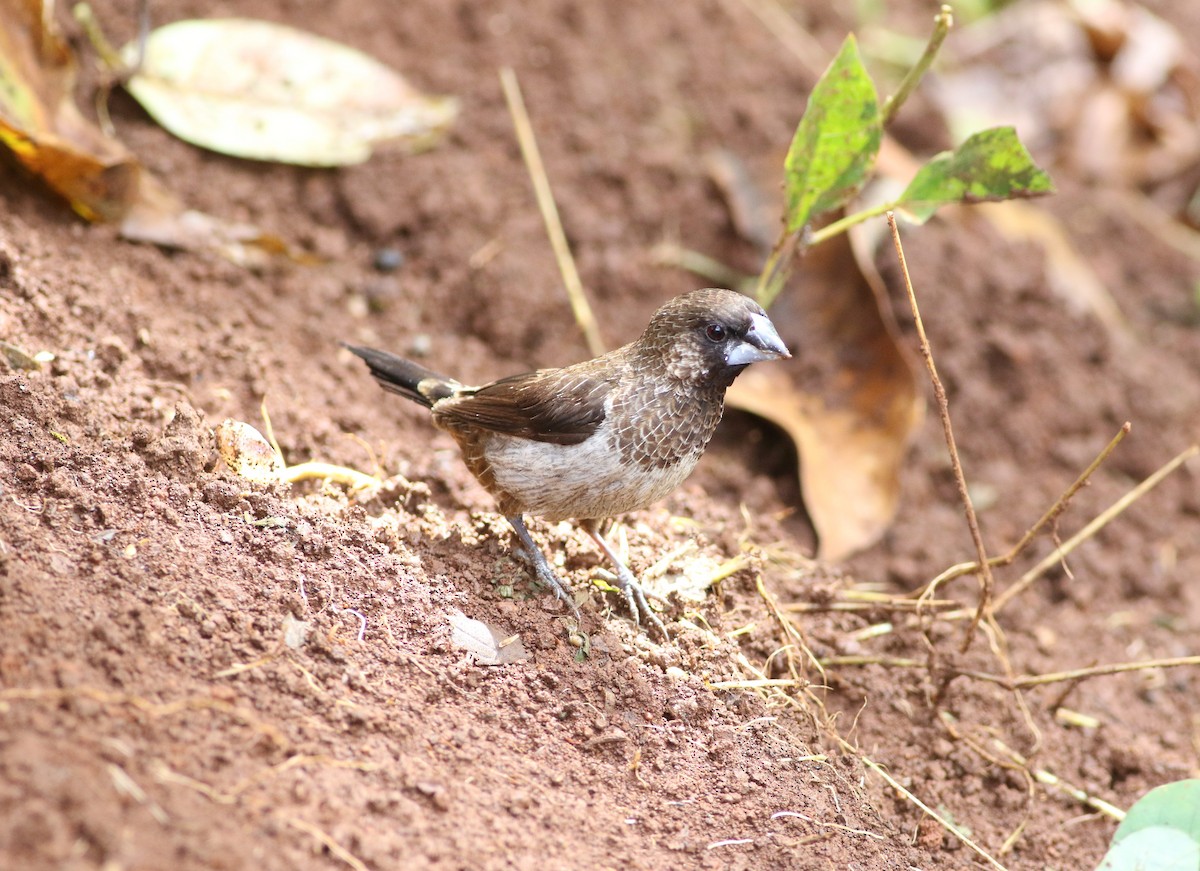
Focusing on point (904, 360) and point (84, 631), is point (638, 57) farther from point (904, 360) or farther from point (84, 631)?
point (84, 631)

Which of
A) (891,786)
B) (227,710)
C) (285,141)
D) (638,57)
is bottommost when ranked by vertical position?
(891,786)

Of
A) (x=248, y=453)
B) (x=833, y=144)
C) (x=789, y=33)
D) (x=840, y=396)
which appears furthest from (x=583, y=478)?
(x=789, y=33)

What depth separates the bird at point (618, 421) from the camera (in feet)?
10.5

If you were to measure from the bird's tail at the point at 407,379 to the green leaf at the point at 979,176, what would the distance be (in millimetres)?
1548

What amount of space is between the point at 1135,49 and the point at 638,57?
9.83ft

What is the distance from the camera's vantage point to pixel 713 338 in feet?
10.9

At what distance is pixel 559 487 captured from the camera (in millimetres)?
3207

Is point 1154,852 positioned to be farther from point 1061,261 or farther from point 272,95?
point 272,95

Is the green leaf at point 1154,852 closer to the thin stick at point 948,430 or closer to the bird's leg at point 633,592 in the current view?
the thin stick at point 948,430

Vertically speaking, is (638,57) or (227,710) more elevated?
(638,57)

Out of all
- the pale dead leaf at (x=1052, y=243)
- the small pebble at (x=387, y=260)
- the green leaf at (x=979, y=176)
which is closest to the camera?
the green leaf at (x=979, y=176)

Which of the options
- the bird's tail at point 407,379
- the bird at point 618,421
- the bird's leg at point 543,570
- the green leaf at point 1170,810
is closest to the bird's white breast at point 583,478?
the bird at point 618,421

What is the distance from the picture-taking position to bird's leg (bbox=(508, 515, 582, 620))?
3199 mm

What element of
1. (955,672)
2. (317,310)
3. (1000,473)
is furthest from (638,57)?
(955,672)
